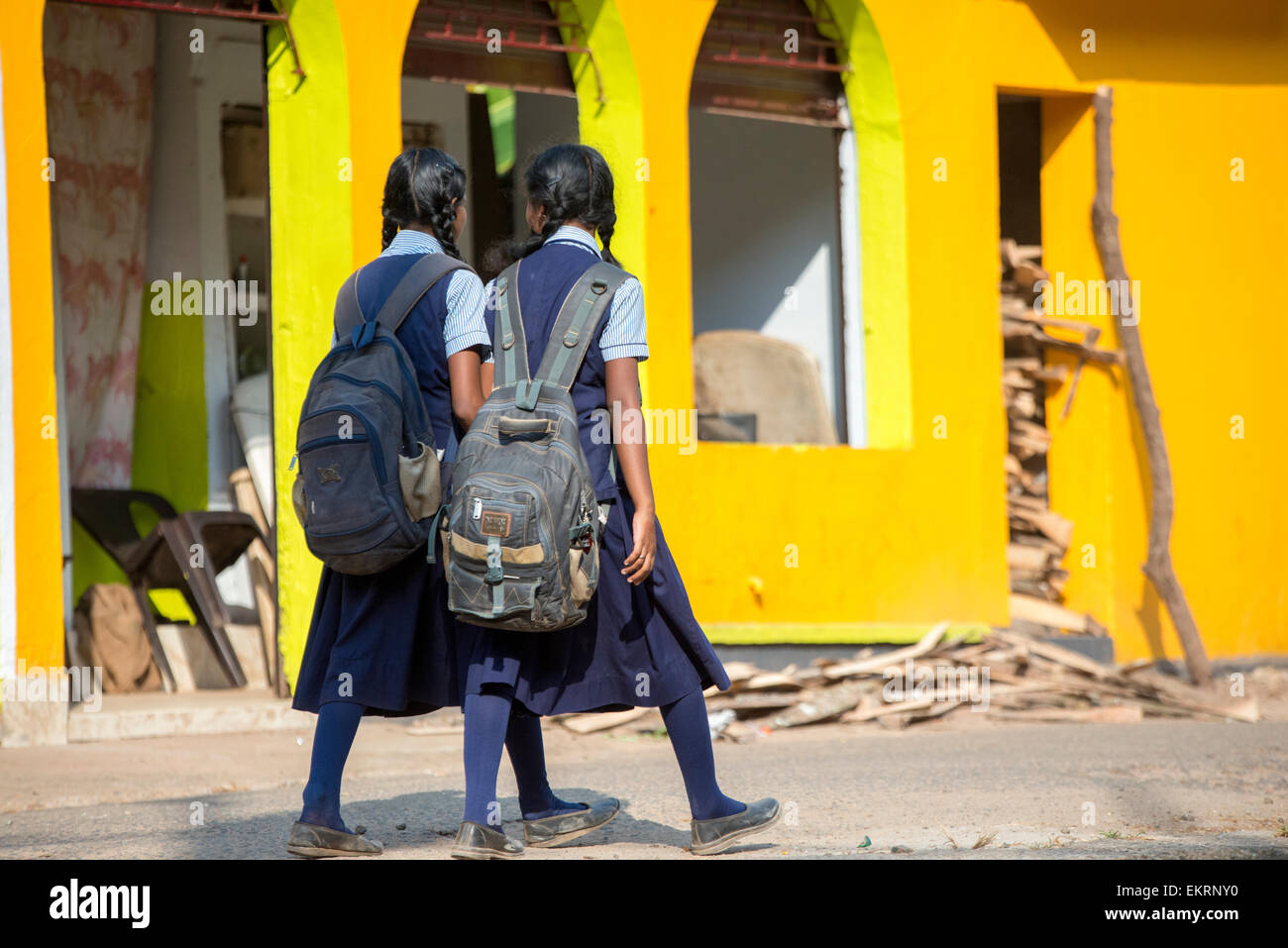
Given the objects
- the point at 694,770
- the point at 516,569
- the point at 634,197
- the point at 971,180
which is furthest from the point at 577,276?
the point at 971,180

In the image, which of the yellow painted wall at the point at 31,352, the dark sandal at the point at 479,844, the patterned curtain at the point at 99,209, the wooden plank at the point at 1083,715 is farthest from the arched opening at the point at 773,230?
the dark sandal at the point at 479,844

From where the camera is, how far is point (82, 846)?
15.3 ft

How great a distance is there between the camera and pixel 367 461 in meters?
3.95

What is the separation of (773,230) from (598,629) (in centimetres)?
712

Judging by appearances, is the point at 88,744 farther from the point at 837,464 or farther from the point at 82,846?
the point at 837,464

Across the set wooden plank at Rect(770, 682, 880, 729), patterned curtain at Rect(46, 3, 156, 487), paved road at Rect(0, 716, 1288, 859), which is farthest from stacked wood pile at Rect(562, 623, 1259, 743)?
patterned curtain at Rect(46, 3, 156, 487)

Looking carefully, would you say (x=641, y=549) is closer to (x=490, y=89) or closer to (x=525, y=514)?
(x=525, y=514)

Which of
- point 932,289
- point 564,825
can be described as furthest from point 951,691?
point 564,825

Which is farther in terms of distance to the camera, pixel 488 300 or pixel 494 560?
pixel 488 300

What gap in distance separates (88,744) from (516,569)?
4.11 meters

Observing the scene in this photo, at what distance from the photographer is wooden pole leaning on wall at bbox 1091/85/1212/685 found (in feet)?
31.5

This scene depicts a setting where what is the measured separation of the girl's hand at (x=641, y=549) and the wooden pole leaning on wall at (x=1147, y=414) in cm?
637

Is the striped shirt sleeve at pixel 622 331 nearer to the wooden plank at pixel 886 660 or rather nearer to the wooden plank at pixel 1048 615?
the wooden plank at pixel 886 660

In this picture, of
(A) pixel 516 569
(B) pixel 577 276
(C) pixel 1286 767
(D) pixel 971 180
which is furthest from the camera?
(D) pixel 971 180
